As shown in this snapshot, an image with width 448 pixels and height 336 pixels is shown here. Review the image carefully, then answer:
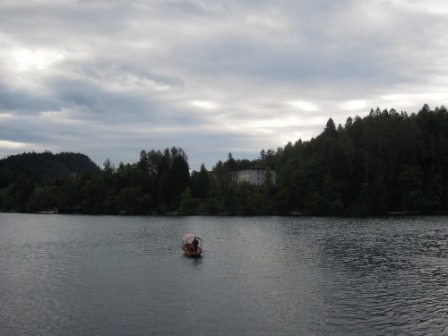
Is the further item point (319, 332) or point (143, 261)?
point (143, 261)

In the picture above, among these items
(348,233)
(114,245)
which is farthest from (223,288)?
(348,233)

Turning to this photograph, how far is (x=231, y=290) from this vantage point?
4416cm

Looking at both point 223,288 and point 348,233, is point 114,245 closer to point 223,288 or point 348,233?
point 223,288

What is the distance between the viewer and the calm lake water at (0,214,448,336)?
33.0 meters

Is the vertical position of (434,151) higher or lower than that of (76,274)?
higher

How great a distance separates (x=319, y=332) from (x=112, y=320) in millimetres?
16024

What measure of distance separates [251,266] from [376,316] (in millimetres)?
24848

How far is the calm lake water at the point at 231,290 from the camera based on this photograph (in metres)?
33.0

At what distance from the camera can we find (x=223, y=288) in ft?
149

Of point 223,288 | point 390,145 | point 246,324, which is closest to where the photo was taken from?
point 246,324

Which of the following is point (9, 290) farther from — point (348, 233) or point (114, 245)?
point (348, 233)

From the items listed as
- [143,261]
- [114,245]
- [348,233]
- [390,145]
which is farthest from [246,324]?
[390,145]

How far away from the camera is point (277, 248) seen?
75.8 metres

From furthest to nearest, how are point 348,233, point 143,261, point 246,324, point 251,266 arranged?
point 348,233, point 143,261, point 251,266, point 246,324
